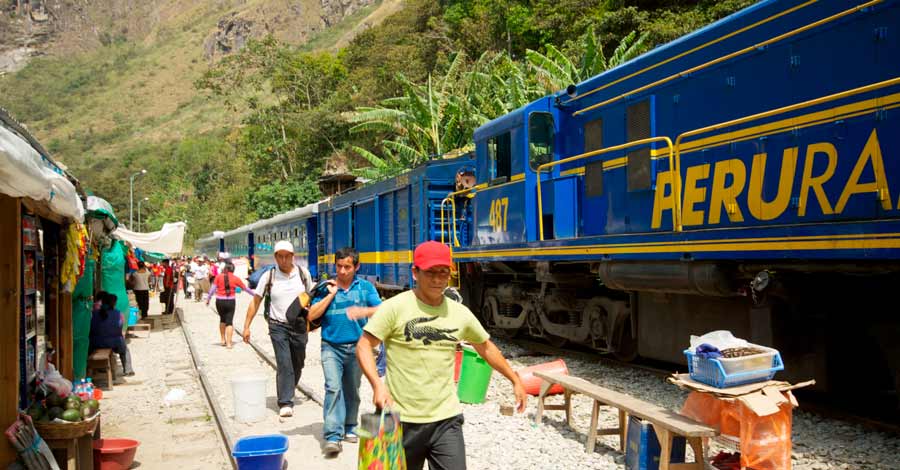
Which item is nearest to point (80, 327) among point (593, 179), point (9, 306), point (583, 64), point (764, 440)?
point (9, 306)

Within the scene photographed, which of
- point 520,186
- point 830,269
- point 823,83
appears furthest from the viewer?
point 520,186

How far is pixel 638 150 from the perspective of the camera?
8945mm

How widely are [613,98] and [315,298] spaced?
195 inches

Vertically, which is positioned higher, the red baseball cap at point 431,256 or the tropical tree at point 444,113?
the tropical tree at point 444,113

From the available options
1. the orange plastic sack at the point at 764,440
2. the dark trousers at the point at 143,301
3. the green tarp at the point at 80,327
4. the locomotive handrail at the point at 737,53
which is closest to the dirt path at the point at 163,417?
the green tarp at the point at 80,327

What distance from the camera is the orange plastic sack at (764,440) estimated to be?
504cm

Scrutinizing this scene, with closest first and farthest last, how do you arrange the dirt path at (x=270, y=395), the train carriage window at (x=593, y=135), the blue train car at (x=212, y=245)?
1. the dirt path at (x=270, y=395)
2. the train carriage window at (x=593, y=135)
3. the blue train car at (x=212, y=245)

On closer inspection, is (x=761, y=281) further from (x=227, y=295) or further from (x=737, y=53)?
(x=227, y=295)

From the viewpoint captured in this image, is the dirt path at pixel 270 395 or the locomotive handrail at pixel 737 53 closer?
the locomotive handrail at pixel 737 53

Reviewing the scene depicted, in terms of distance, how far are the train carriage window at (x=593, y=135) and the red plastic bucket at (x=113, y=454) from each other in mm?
6582

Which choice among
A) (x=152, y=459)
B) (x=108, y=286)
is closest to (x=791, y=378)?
(x=152, y=459)

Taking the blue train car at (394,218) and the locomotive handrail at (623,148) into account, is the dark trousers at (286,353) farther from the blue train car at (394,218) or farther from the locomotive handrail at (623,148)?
the blue train car at (394,218)

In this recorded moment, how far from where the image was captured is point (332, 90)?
5397 centimetres

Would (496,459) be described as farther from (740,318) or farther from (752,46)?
(752,46)
